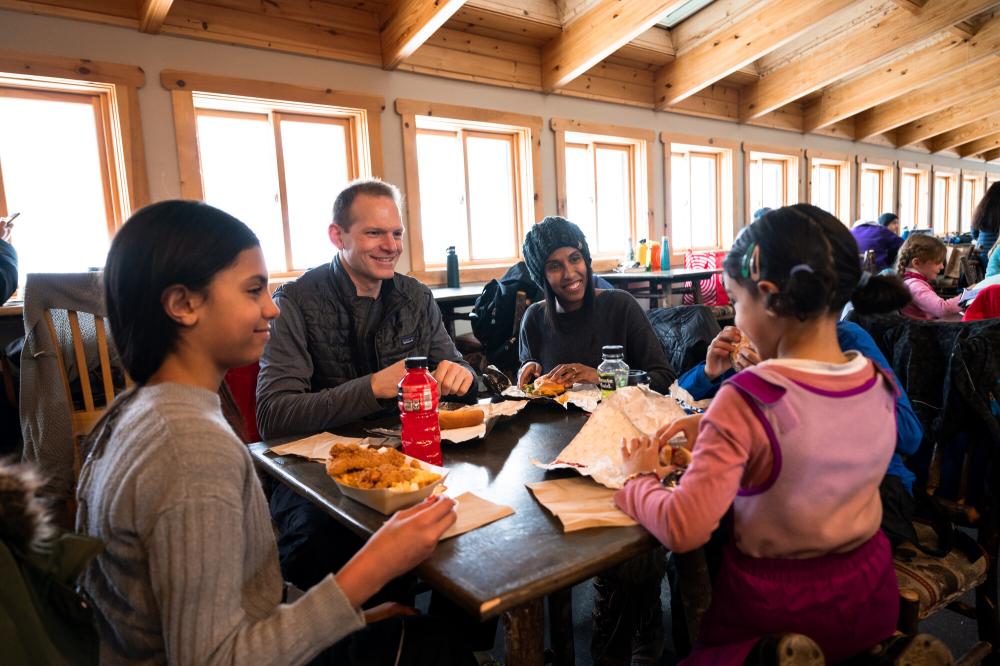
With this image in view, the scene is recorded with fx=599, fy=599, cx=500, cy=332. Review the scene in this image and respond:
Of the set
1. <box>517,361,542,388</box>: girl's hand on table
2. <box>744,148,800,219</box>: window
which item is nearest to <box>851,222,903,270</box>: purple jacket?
<box>744,148,800,219</box>: window

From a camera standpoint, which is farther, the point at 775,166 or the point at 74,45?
the point at 775,166

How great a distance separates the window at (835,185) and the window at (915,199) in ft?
7.06

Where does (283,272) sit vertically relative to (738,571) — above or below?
above

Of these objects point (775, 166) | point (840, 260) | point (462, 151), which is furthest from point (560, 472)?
point (775, 166)

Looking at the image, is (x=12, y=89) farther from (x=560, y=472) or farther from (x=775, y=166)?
(x=775, y=166)

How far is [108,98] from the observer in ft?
12.0

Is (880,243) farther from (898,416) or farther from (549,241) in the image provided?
(898,416)

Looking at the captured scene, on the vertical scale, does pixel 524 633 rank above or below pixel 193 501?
below

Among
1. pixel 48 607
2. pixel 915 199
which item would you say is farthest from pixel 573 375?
pixel 915 199

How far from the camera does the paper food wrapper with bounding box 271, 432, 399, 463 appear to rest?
1.32m

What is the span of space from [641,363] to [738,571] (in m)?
1.23

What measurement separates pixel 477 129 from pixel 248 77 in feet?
6.51

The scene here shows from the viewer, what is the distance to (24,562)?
0.65 metres

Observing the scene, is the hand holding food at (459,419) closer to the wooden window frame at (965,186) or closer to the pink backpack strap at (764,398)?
the pink backpack strap at (764,398)
